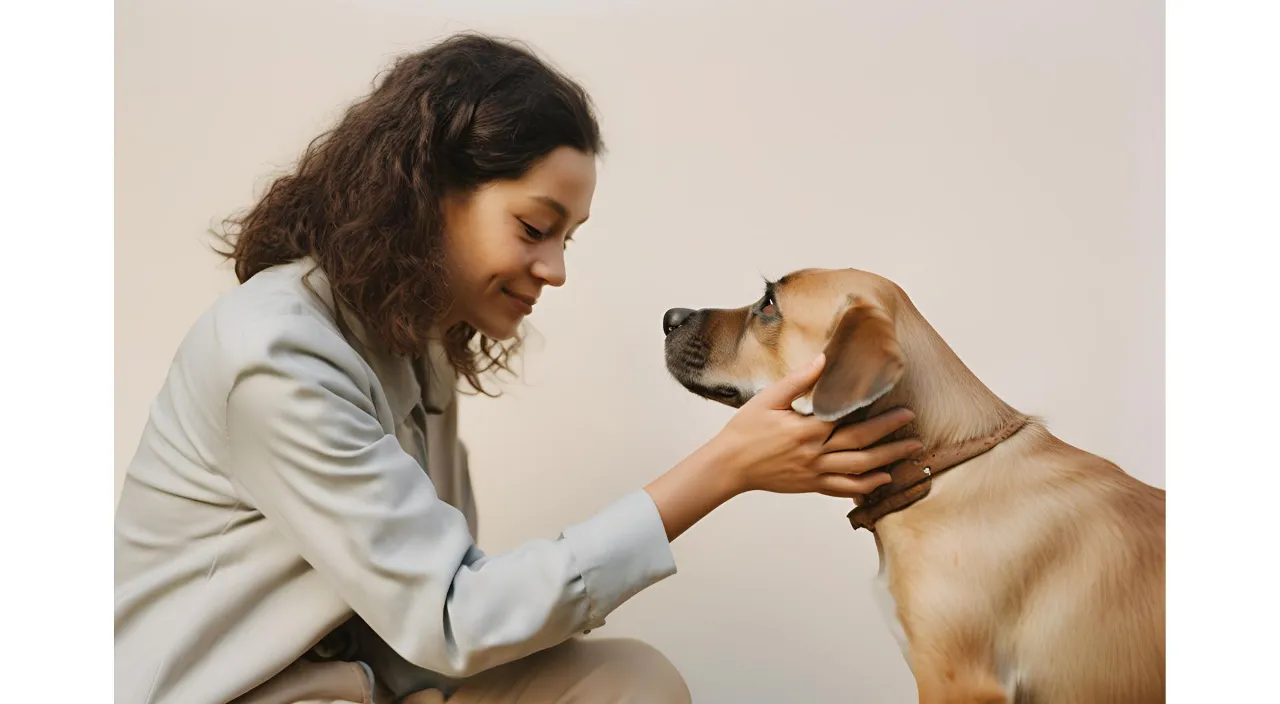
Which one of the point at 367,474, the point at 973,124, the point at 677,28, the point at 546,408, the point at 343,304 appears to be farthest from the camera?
the point at 546,408

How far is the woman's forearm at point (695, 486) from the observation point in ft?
5.09

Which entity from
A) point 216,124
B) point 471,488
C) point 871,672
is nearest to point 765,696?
point 871,672

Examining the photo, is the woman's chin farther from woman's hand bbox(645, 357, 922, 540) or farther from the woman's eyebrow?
woman's hand bbox(645, 357, 922, 540)

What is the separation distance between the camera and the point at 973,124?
77.8 inches

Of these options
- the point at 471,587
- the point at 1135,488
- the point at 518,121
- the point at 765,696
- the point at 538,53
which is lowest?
the point at 765,696

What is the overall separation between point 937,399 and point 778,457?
289 millimetres

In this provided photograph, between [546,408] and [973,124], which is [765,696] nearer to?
[546,408]

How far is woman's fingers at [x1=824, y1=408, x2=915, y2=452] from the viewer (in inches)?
61.2

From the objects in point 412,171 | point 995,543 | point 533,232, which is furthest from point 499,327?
point 995,543

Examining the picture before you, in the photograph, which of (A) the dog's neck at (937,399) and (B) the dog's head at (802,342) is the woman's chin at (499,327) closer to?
(B) the dog's head at (802,342)

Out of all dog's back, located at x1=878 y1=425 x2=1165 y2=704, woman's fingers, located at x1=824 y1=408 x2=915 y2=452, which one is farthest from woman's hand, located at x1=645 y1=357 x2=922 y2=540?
dog's back, located at x1=878 y1=425 x2=1165 y2=704

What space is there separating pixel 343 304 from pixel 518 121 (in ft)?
1.46

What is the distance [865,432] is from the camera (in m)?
1.56

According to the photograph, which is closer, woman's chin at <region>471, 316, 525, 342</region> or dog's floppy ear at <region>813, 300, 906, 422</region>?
dog's floppy ear at <region>813, 300, 906, 422</region>
